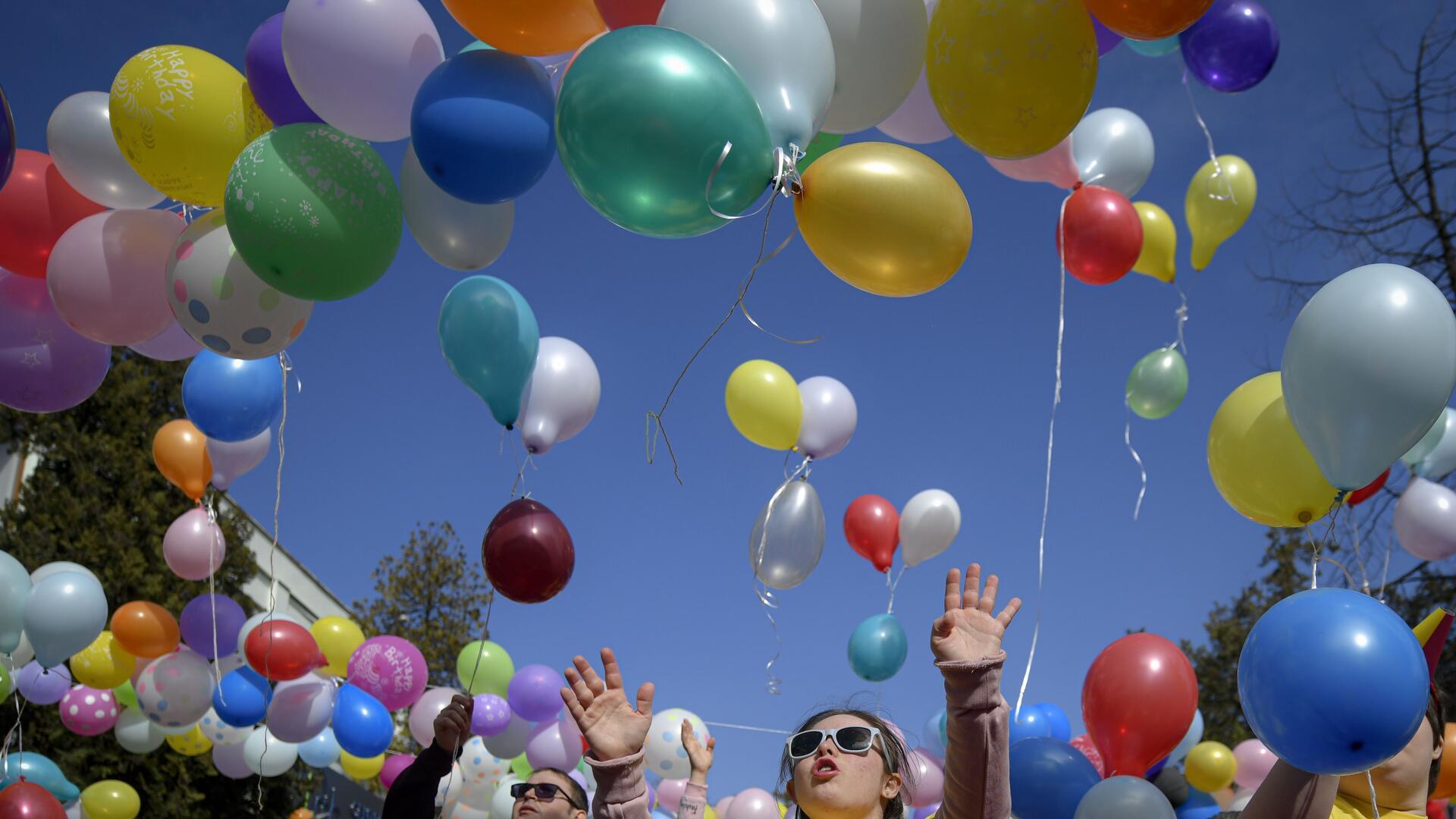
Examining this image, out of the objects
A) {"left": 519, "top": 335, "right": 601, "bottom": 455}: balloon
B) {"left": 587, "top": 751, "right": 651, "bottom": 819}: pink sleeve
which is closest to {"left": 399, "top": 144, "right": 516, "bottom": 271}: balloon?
{"left": 519, "top": 335, "right": 601, "bottom": 455}: balloon

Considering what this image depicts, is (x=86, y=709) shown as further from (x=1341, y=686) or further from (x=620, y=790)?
(x=1341, y=686)

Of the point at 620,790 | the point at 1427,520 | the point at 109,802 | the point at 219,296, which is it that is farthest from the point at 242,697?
the point at 1427,520

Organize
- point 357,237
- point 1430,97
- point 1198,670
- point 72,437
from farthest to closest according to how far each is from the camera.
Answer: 1. point 1198,670
2. point 72,437
3. point 1430,97
4. point 357,237

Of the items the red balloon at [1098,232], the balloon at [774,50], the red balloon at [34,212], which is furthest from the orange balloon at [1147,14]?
the red balloon at [34,212]

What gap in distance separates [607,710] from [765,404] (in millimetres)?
3888

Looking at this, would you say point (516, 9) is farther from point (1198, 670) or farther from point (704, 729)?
point (1198, 670)

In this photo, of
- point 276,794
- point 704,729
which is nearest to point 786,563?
point 704,729

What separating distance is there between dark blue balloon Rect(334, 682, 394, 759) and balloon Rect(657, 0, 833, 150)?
18.5 feet

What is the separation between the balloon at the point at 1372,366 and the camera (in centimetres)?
264

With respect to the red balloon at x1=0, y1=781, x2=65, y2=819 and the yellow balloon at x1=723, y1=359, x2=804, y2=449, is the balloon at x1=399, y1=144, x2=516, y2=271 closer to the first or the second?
the yellow balloon at x1=723, y1=359, x2=804, y2=449

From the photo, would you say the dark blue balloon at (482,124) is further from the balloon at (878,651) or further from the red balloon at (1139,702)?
the balloon at (878,651)

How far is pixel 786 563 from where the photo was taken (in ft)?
20.1

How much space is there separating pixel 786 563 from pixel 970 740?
406cm

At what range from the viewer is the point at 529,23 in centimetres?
297
